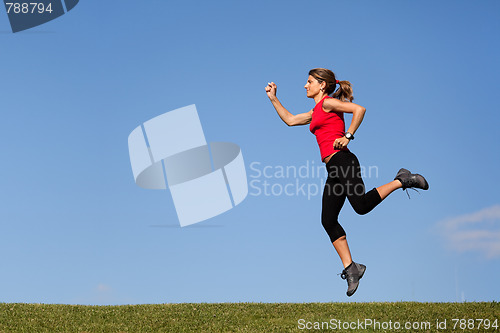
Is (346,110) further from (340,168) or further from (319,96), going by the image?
(340,168)

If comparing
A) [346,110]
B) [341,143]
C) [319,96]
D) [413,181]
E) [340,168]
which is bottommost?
[413,181]

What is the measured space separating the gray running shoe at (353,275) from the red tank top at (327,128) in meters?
1.53

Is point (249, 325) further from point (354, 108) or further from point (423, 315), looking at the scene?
point (354, 108)

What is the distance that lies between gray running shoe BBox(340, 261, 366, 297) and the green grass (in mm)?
4546

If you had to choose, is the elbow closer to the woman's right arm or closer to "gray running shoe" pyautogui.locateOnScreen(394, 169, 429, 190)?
the woman's right arm

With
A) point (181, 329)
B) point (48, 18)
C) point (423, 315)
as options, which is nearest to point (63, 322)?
point (181, 329)

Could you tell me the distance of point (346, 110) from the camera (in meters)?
7.20

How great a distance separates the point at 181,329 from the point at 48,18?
25.4 ft

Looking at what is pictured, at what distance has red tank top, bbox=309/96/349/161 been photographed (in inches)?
285

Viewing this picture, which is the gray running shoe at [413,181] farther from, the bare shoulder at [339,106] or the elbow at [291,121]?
the elbow at [291,121]

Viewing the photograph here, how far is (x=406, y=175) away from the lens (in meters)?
7.36

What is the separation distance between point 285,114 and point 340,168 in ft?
4.42

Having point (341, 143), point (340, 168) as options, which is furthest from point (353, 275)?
point (341, 143)

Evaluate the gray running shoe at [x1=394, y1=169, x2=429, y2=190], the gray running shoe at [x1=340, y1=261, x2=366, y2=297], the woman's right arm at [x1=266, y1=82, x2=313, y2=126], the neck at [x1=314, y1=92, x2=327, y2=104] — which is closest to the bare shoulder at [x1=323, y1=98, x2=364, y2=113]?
the neck at [x1=314, y1=92, x2=327, y2=104]
